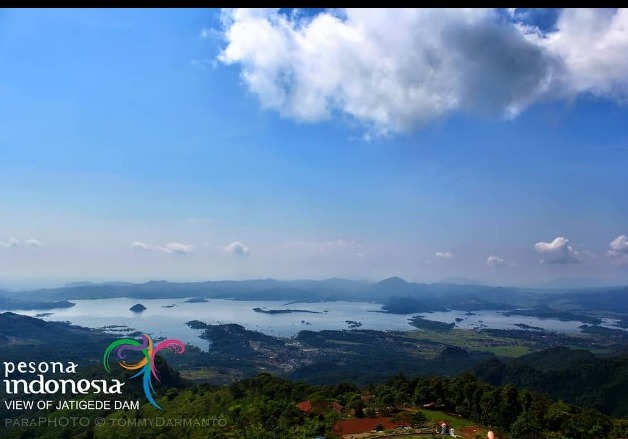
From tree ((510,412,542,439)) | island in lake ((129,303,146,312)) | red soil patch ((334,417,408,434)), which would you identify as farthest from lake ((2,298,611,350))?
tree ((510,412,542,439))

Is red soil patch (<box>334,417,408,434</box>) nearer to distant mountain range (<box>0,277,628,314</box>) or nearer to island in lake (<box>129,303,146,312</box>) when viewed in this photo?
island in lake (<box>129,303,146,312</box>)

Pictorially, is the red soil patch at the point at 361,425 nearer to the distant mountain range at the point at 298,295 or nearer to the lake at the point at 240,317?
the lake at the point at 240,317

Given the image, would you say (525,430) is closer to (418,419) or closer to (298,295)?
(418,419)

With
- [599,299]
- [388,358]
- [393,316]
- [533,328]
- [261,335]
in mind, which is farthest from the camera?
[599,299]

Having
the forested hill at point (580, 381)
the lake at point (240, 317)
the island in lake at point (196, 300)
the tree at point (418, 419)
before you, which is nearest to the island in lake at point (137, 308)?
the lake at point (240, 317)

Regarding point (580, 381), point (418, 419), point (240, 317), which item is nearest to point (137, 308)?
point (240, 317)

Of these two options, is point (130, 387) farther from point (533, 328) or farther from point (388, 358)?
point (533, 328)
